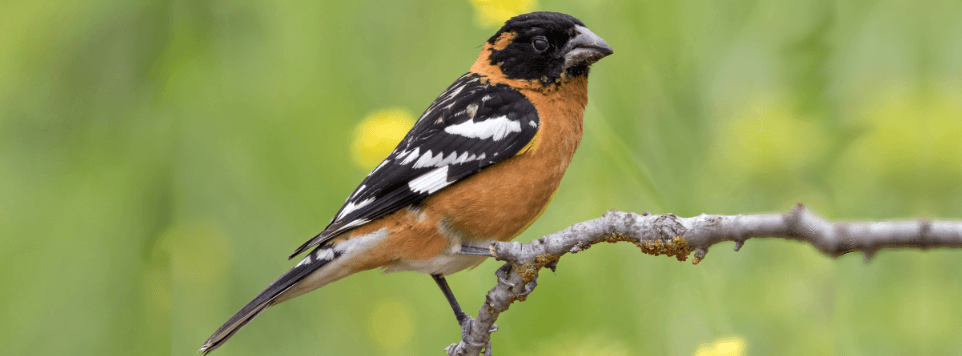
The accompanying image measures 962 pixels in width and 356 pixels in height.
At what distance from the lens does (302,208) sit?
2955 millimetres

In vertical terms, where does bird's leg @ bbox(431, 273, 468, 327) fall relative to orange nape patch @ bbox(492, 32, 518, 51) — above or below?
below

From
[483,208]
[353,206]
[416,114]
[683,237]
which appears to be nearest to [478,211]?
[483,208]

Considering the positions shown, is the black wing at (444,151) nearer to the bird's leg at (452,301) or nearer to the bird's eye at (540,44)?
the bird's eye at (540,44)

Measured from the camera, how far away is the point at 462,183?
5.98 feet

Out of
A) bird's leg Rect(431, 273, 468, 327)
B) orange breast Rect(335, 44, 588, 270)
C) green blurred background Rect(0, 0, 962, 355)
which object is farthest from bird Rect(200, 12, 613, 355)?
green blurred background Rect(0, 0, 962, 355)

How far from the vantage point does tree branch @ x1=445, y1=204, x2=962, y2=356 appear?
72cm

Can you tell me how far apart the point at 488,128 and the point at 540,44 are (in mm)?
372

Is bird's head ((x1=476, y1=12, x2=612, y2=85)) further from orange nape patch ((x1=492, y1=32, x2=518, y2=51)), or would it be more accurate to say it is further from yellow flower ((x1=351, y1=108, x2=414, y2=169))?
yellow flower ((x1=351, y1=108, x2=414, y2=169))

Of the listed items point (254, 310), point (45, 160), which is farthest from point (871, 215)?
point (45, 160)

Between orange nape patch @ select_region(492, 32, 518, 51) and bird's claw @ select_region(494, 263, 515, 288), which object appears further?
orange nape patch @ select_region(492, 32, 518, 51)

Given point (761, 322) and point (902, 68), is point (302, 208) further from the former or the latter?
point (902, 68)

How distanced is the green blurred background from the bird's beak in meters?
0.22

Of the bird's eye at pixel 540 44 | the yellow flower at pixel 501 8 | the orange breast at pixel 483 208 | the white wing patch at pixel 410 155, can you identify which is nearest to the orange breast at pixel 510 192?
the orange breast at pixel 483 208

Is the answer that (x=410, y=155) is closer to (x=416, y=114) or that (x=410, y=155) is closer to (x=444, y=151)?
(x=444, y=151)
